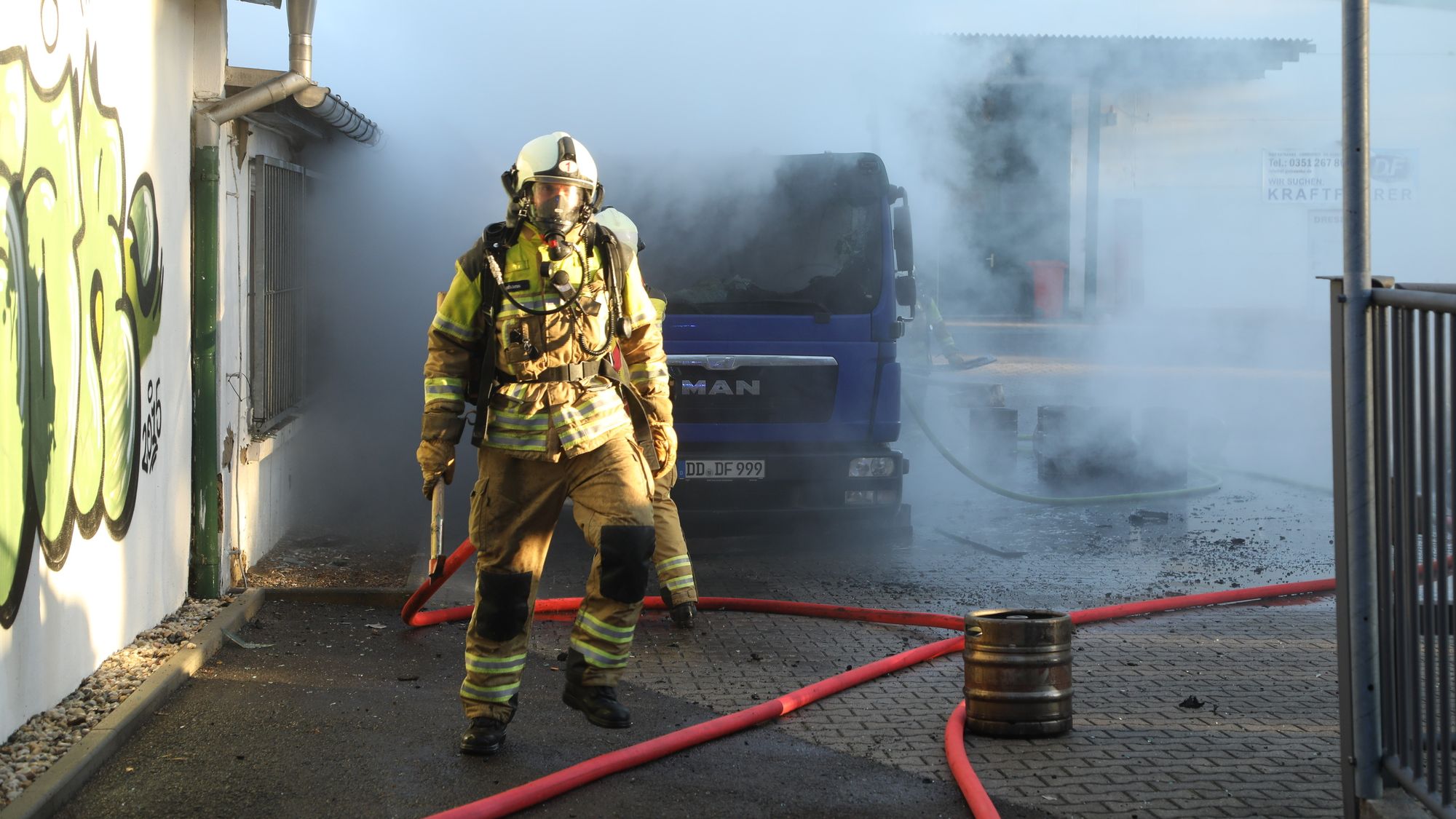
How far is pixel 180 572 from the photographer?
6.46 meters

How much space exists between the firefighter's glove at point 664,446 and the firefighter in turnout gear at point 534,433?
0.23m

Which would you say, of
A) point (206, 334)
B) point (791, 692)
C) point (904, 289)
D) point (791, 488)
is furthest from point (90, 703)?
point (904, 289)

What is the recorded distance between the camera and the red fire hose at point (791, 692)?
3939mm

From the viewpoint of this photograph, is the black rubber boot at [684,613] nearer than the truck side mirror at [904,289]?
Yes

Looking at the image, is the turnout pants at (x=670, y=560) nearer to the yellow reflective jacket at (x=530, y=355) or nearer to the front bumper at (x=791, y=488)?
the yellow reflective jacket at (x=530, y=355)

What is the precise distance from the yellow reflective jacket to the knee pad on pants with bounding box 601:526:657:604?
0.96 feet

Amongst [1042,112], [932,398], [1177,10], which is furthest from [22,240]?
[1042,112]

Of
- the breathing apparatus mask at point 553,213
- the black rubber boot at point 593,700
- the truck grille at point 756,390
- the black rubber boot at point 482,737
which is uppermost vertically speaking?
the breathing apparatus mask at point 553,213

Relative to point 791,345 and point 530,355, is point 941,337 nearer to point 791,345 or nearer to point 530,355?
point 791,345

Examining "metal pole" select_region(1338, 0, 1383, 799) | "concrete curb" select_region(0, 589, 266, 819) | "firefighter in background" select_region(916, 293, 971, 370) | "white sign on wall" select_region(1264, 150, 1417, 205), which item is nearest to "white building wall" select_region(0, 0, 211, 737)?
"concrete curb" select_region(0, 589, 266, 819)

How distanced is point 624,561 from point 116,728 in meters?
1.69

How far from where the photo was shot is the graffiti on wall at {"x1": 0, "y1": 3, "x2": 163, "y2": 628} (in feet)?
13.6

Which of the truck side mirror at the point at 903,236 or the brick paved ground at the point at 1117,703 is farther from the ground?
the truck side mirror at the point at 903,236

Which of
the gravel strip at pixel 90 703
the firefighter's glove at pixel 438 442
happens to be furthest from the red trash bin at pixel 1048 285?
the firefighter's glove at pixel 438 442
